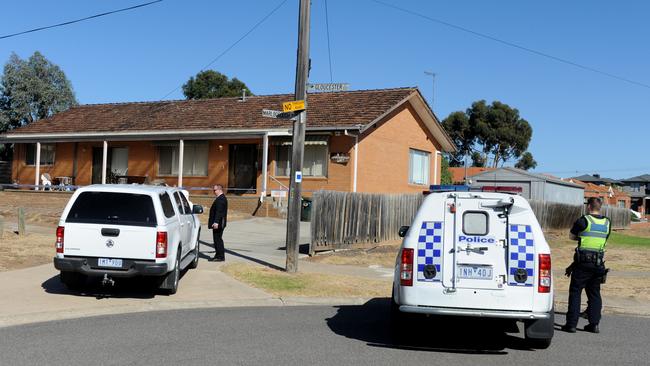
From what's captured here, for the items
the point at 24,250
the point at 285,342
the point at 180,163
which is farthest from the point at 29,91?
the point at 285,342

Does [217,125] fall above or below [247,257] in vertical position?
above

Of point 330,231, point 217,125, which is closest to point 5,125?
point 217,125

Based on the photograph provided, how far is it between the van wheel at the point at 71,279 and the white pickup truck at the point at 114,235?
20cm

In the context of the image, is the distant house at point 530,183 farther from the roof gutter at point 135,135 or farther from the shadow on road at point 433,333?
the shadow on road at point 433,333

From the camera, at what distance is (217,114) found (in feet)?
96.9

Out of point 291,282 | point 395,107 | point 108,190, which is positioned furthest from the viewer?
point 395,107

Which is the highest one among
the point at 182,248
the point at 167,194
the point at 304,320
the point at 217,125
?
the point at 217,125

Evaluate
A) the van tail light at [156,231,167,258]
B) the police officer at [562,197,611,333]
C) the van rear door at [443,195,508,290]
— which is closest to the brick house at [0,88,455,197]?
the van tail light at [156,231,167,258]

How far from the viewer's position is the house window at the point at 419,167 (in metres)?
29.9

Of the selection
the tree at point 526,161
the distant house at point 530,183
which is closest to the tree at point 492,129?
the tree at point 526,161

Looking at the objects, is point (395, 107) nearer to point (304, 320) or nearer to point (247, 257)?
point (247, 257)

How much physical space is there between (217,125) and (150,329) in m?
20.5

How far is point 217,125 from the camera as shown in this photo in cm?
2789

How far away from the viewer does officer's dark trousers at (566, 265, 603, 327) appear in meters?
8.59
